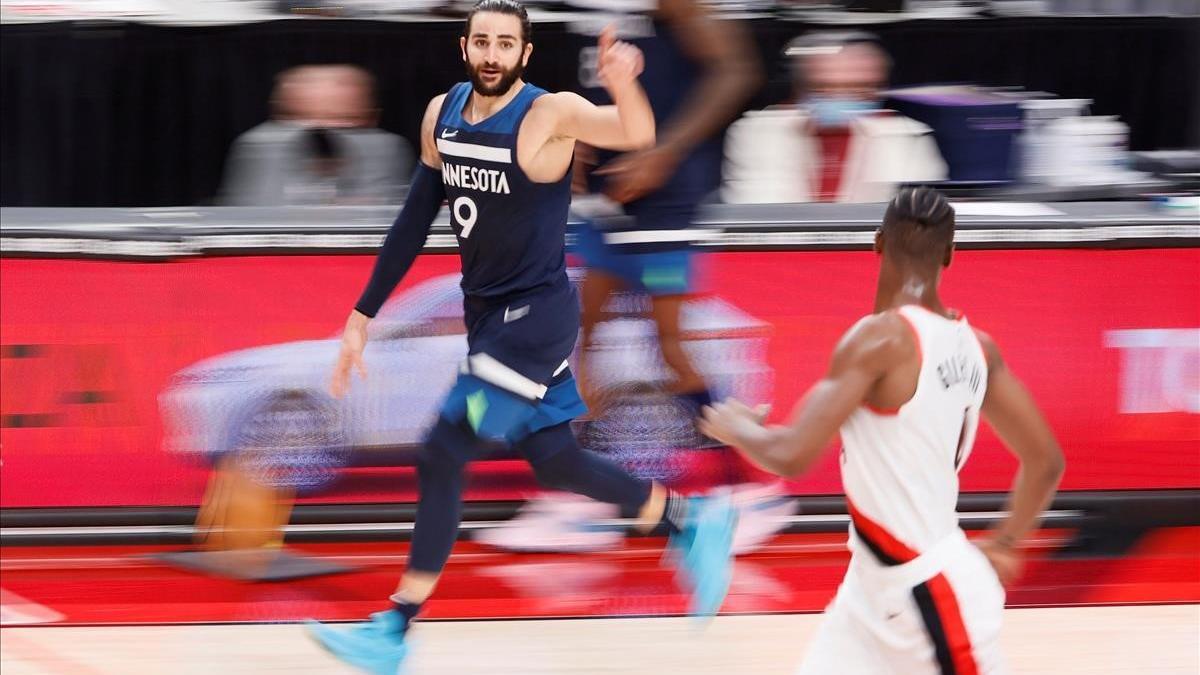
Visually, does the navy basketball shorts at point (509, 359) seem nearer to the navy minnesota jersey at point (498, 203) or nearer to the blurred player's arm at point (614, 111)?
the navy minnesota jersey at point (498, 203)

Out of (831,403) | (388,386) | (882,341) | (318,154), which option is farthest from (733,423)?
(318,154)

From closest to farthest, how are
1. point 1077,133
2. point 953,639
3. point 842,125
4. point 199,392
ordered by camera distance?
1. point 953,639
2. point 199,392
3. point 842,125
4. point 1077,133

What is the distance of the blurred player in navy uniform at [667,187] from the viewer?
4.69m

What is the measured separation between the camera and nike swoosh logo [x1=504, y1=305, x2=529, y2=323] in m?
3.91

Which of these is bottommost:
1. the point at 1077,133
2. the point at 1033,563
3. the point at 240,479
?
the point at 1033,563

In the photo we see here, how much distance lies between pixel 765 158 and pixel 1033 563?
2.42 meters

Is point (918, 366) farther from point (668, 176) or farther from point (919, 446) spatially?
point (668, 176)

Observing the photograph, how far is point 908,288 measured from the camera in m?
2.94

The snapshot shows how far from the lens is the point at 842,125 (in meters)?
6.70

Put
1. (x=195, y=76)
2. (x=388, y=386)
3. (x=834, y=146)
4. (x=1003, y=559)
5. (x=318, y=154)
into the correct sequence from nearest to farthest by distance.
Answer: (x=1003, y=559) < (x=388, y=386) < (x=318, y=154) < (x=834, y=146) < (x=195, y=76)

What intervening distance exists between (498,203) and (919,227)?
124 centimetres

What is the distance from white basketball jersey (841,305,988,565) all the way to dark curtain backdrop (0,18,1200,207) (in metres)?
5.02

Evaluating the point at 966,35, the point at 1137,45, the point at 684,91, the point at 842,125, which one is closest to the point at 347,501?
the point at 684,91

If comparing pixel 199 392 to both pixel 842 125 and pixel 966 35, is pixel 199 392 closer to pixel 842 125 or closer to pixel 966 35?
pixel 842 125
